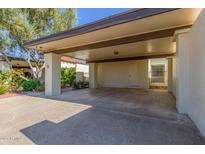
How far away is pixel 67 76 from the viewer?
1203 centimetres

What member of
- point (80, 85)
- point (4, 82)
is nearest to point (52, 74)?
point (4, 82)

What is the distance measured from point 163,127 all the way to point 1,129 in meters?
3.76

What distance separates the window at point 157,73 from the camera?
1232 centimetres

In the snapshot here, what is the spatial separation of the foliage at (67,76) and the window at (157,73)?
7612mm

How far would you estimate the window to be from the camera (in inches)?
485

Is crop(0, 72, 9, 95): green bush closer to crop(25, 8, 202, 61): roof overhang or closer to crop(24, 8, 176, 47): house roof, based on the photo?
crop(25, 8, 202, 61): roof overhang

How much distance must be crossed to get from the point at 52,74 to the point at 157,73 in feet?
31.4

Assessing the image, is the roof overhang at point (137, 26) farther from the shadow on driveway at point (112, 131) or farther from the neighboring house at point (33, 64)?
the neighboring house at point (33, 64)

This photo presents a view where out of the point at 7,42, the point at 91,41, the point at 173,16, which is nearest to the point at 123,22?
the point at 173,16

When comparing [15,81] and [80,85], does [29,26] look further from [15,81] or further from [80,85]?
[80,85]

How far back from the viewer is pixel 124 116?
3.84m

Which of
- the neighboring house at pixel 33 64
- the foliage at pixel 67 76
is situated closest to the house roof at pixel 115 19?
the foliage at pixel 67 76

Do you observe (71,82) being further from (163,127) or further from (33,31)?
(163,127)

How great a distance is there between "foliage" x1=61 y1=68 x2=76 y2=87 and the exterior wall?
2.58 metres
